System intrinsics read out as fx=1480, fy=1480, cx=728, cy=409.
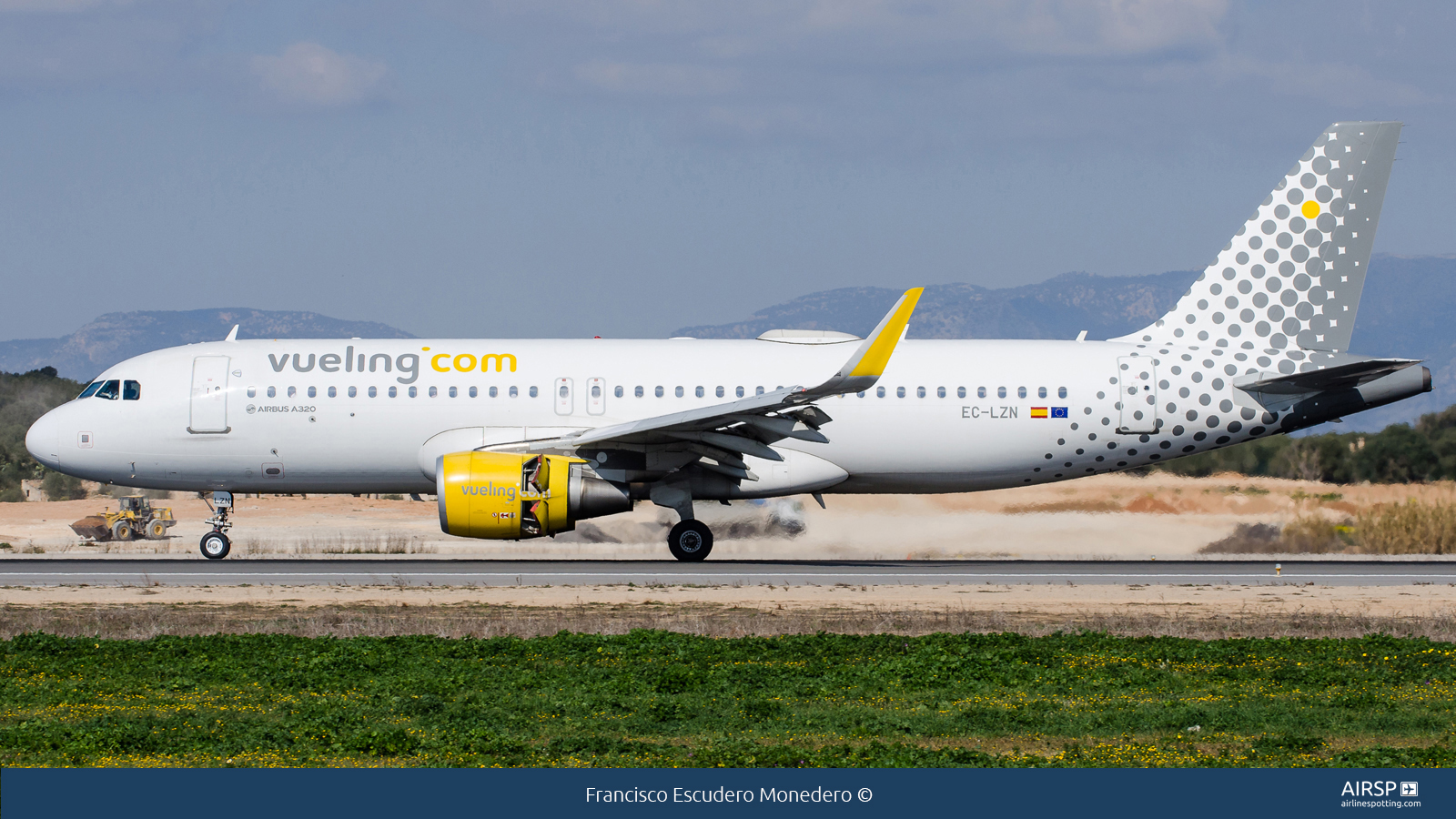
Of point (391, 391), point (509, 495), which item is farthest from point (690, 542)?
point (391, 391)

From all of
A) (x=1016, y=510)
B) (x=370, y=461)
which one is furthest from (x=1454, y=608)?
(x=370, y=461)

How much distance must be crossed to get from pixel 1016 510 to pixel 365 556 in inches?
503

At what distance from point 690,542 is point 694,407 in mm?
2342

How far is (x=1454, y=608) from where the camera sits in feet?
61.6

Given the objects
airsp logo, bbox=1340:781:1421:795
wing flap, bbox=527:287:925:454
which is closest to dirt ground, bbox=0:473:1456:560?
wing flap, bbox=527:287:925:454

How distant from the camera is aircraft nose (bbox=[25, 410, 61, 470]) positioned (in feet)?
84.0

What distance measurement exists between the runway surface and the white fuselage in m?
1.63

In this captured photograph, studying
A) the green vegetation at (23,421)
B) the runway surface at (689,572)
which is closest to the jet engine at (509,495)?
the runway surface at (689,572)

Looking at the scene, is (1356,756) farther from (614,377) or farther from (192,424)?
(192,424)

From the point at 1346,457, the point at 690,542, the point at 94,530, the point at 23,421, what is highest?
the point at 23,421

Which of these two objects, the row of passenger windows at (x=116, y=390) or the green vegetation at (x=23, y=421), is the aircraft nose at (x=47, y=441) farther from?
the green vegetation at (x=23, y=421)

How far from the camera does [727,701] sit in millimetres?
11922

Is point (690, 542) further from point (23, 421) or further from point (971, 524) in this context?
point (23, 421)

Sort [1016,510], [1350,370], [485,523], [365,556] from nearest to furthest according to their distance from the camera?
[485,523] → [1350,370] → [365,556] → [1016,510]
